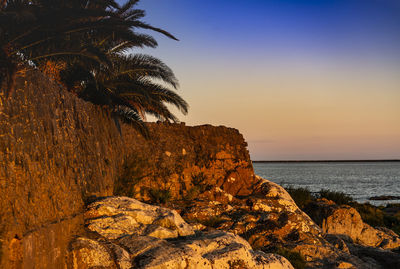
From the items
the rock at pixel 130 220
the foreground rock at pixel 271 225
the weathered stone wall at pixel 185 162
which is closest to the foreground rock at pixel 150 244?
the rock at pixel 130 220

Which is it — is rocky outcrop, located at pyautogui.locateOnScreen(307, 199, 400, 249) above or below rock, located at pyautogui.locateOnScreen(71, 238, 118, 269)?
below

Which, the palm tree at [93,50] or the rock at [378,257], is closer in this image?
the palm tree at [93,50]

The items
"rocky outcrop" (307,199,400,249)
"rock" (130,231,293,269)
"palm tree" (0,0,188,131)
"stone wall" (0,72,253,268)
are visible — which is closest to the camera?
"stone wall" (0,72,253,268)

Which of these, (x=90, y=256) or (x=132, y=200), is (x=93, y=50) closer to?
(x=132, y=200)

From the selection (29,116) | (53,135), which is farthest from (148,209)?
(29,116)

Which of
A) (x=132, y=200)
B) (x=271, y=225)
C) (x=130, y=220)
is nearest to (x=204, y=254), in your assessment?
(x=130, y=220)

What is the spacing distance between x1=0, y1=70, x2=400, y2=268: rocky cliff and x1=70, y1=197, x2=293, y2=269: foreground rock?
19 millimetres

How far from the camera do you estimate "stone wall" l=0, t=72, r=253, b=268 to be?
16.0ft

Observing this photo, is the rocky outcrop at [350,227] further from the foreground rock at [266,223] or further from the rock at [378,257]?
the foreground rock at [266,223]

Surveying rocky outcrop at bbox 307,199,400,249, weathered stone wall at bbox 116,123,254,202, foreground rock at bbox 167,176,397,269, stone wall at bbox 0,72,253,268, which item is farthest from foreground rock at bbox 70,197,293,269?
rocky outcrop at bbox 307,199,400,249

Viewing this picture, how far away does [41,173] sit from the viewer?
5.74 m

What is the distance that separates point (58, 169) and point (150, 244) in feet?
5.98

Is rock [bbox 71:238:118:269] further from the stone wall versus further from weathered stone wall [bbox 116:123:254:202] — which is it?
weathered stone wall [bbox 116:123:254:202]

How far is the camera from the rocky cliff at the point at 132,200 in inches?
205
